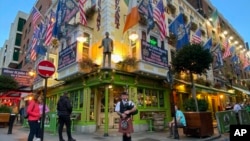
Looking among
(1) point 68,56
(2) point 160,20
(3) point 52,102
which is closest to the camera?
(2) point 160,20

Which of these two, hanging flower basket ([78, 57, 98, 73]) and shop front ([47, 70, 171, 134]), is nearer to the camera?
shop front ([47, 70, 171, 134])

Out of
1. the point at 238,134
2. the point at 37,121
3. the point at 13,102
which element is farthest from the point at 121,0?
the point at 13,102

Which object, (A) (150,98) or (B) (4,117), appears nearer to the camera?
(A) (150,98)

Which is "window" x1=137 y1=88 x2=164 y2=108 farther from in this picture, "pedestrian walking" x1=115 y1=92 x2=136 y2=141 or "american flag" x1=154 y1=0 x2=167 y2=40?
"pedestrian walking" x1=115 y1=92 x2=136 y2=141

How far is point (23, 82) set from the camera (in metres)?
22.6

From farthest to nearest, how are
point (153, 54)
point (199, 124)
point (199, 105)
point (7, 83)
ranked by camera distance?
point (7, 83) → point (153, 54) → point (199, 105) → point (199, 124)

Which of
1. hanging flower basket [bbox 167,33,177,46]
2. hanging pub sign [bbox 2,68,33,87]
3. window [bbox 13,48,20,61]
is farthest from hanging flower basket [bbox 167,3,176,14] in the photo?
window [bbox 13,48,20,61]

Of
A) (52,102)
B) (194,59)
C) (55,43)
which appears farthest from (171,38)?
(52,102)

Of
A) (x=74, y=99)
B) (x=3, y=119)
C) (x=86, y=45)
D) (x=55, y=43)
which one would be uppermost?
(x=55, y=43)

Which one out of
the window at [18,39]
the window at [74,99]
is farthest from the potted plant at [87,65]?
the window at [18,39]

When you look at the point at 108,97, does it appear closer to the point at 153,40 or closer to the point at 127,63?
the point at 127,63

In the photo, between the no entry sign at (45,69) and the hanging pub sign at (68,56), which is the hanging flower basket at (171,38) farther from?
the no entry sign at (45,69)

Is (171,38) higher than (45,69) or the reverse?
higher

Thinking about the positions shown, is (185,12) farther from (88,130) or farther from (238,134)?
(238,134)
